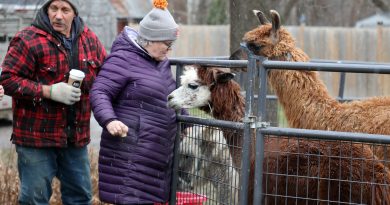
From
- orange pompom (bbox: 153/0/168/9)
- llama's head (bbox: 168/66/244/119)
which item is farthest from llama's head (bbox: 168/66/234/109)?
orange pompom (bbox: 153/0/168/9)

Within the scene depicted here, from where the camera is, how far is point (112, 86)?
5008mm

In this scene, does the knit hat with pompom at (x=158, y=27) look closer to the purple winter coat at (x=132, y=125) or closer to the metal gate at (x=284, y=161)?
the purple winter coat at (x=132, y=125)

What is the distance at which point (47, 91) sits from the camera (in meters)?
5.12

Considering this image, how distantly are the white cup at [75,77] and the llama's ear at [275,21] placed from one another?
2.12 meters

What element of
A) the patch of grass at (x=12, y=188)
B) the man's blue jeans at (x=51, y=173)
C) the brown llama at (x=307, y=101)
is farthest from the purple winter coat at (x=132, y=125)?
the patch of grass at (x=12, y=188)

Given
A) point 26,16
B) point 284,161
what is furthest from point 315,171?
point 26,16

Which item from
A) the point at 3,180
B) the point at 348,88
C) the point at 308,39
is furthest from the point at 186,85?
the point at 308,39

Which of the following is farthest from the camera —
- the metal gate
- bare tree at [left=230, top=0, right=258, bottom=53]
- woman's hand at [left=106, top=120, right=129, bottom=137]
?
bare tree at [left=230, top=0, right=258, bottom=53]

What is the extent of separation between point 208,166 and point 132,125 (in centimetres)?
65

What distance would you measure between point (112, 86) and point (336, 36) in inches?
653

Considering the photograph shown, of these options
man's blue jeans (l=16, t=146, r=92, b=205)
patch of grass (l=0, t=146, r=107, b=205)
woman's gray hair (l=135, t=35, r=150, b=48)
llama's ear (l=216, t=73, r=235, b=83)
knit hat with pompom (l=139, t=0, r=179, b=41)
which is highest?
knit hat with pompom (l=139, t=0, r=179, b=41)

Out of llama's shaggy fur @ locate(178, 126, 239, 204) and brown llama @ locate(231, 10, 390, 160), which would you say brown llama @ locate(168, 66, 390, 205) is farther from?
brown llama @ locate(231, 10, 390, 160)

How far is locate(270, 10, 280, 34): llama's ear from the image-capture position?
21.4 ft

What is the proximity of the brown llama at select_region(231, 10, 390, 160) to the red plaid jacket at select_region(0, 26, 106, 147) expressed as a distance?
189cm
